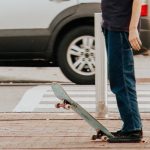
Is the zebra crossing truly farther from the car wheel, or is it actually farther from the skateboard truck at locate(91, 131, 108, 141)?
the skateboard truck at locate(91, 131, 108, 141)

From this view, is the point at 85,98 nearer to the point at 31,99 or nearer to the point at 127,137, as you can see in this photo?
the point at 31,99

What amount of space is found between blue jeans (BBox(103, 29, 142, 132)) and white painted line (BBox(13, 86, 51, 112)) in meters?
2.93

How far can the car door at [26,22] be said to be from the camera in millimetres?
11219

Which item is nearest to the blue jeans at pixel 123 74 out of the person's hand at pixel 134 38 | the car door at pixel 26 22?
the person's hand at pixel 134 38

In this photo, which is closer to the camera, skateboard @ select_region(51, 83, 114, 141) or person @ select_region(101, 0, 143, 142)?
person @ select_region(101, 0, 143, 142)

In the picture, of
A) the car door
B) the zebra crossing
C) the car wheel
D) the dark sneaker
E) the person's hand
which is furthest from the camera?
the car wheel

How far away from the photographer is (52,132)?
7.14 meters

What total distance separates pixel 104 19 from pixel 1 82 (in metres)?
6.64

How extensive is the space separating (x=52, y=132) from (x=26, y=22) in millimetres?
4436

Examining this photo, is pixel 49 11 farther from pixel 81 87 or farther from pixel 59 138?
pixel 59 138

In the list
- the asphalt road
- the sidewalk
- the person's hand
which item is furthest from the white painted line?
the person's hand

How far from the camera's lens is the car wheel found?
11.5 meters

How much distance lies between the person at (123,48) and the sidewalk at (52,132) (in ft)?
0.98

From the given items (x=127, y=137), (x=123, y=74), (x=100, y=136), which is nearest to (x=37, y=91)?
(x=100, y=136)
